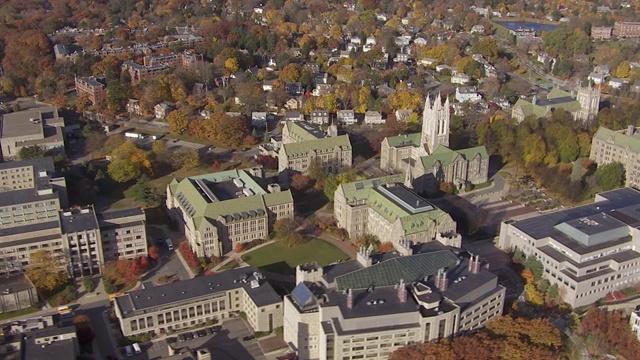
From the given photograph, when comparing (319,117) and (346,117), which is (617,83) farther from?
(319,117)

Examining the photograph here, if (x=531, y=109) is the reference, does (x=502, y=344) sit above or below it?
below

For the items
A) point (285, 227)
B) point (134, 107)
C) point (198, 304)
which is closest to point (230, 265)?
point (285, 227)

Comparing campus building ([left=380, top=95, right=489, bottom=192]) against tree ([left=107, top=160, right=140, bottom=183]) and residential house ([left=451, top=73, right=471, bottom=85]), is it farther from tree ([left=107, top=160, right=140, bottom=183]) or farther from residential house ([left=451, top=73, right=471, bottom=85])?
residential house ([left=451, top=73, right=471, bottom=85])

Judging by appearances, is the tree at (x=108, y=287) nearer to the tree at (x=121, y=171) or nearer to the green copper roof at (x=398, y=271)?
the green copper roof at (x=398, y=271)

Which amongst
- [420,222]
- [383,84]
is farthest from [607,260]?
[383,84]

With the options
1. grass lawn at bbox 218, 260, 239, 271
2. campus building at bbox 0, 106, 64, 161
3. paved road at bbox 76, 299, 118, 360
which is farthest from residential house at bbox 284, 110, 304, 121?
paved road at bbox 76, 299, 118, 360

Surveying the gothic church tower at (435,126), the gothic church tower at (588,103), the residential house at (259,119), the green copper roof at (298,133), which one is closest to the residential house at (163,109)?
the residential house at (259,119)
